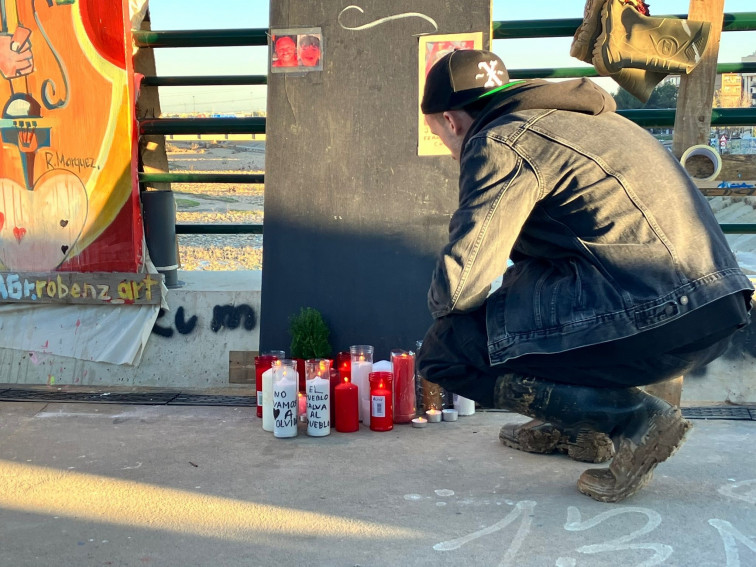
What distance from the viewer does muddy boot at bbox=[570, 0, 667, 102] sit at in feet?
14.4

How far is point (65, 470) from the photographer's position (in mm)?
3635

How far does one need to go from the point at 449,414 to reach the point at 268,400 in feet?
2.96

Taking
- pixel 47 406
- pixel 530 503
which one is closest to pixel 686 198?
pixel 530 503

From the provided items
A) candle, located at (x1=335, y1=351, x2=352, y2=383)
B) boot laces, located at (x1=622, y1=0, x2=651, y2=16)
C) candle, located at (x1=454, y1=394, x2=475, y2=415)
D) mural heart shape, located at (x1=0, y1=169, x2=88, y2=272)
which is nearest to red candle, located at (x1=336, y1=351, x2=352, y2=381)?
candle, located at (x1=335, y1=351, x2=352, y2=383)

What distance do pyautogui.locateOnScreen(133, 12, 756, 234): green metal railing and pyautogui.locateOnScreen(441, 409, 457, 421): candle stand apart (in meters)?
1.72

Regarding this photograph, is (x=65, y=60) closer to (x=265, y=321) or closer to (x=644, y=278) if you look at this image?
(x=265, y=321)

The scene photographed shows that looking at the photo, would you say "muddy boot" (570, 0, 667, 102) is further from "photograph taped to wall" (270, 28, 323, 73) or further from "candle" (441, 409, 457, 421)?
"candle" (441, 409, 457, 421)

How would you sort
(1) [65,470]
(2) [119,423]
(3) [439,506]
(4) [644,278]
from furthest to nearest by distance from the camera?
1. (2) [119,423]
2. (1) [65,470]
3. (3) [439,506]
4. (4) [644,278]

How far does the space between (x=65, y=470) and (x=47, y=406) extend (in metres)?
1.07

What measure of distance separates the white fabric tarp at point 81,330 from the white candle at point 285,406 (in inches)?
51.2

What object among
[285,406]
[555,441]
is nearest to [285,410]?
[285,406]

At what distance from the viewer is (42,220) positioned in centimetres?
498

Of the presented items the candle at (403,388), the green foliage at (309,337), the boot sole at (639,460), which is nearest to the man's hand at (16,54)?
the green foliage at (309,337)

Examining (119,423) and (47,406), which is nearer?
(119,423)
